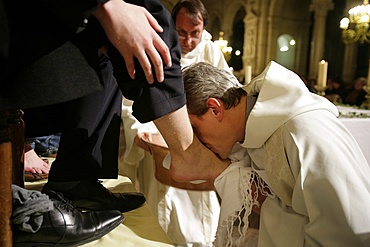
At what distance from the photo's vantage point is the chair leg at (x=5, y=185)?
0.85m

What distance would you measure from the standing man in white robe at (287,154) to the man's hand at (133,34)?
57cm

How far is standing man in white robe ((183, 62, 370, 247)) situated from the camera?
3.77ft

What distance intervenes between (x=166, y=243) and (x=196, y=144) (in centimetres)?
47

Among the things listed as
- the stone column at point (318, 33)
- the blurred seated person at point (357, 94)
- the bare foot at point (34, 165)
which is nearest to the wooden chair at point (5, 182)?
the bare foot at point (34, 165)

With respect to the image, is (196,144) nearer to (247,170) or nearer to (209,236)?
(247,170)

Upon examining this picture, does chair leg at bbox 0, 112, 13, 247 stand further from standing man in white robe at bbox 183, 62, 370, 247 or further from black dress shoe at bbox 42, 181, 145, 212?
standing man in white robe at bbox 183, 62, 370, 247

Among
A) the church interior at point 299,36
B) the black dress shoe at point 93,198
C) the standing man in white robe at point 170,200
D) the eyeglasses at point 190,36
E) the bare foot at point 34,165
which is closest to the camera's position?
the black dress shoe at point 93,198

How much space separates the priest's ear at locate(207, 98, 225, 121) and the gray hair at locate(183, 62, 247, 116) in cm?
2

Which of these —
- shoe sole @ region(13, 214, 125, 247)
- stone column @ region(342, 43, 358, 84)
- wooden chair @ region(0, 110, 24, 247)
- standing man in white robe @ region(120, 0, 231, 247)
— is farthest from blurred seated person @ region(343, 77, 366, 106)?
wooden chair @ region(0, 110, 24, 247)

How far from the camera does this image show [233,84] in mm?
1602

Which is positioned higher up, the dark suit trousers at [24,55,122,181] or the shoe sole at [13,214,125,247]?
the dark suit trousers at [24,55,122,181]

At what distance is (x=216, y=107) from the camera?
1.54 meters

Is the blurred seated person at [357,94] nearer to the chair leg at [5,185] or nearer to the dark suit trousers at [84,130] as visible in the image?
the dark suit trousers at [84,130]

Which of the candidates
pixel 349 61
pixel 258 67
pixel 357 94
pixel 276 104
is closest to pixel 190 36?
pixel 276 104
